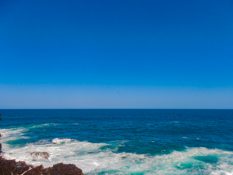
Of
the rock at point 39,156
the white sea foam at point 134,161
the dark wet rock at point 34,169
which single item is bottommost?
the white sea foam at point 134,161

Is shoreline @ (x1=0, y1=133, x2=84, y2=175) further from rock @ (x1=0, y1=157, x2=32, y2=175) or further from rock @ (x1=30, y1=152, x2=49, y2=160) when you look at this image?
rock @ (x1=30, y1=152, x2=49, y2=160)

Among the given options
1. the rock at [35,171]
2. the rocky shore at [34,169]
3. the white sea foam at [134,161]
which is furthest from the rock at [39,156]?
the rock at [35,171]

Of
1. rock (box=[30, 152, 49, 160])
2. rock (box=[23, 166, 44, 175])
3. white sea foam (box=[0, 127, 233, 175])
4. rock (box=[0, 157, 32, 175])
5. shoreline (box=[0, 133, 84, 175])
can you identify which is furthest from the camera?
rock (box=[30, 152, 49, 160])

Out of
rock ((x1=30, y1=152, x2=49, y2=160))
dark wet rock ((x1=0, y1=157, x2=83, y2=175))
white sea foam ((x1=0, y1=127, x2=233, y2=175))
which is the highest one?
dark wet rock ((x1=0, y1=157, x2=83, y2=175))

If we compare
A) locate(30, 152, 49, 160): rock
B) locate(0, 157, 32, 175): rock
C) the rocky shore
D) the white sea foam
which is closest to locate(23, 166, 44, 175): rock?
the rocky shore

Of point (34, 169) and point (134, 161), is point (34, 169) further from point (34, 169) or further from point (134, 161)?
point (134, 161)

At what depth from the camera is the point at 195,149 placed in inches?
1547

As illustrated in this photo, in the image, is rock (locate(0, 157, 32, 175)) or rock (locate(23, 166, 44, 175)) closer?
rock (locate(23, 166, 44, 175))

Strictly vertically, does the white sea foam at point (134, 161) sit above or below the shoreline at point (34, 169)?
below

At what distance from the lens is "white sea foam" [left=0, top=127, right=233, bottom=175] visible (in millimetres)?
27188

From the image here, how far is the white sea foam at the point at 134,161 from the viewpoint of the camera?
27.2 metres

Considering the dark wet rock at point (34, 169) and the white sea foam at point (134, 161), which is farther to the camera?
the white sea foam at point (134, 161)

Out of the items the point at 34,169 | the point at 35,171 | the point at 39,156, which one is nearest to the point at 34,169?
the point at 34,169

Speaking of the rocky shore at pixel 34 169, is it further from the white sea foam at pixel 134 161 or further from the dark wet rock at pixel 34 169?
the white sea foam at pixel 134 161
